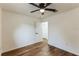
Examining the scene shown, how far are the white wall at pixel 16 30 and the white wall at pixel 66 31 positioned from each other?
1436 mm

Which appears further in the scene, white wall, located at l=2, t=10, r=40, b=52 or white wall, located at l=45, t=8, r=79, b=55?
white wall, located at l=2, t=10, r=40, b=52

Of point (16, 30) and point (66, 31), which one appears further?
point (16, 30)

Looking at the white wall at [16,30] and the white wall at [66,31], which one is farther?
the white wall at [16,30]

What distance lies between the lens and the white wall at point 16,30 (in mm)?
3695

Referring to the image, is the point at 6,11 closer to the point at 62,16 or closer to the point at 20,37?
the point at 20,37

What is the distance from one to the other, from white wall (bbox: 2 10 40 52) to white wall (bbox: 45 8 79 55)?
1.44 meters

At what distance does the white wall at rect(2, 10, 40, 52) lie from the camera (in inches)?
145

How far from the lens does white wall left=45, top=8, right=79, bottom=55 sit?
3.30 metres

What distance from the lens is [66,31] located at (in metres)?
3.84

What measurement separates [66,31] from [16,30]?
8.53ft

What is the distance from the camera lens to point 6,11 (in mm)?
3719

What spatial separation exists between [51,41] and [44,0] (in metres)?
4.72

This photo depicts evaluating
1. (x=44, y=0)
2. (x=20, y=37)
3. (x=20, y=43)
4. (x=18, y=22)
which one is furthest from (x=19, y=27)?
(x=44, y=0)

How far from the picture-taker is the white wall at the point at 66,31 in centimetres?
330
